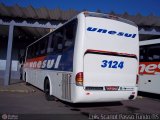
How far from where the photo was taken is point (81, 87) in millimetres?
7781

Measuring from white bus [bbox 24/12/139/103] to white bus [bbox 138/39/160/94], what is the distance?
3.41 m

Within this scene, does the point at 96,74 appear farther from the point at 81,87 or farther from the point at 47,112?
the point at 47,112

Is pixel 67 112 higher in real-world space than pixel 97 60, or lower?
lower

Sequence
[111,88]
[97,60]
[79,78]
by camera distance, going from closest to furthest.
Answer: [79,78] < [97,60] < [111,88]

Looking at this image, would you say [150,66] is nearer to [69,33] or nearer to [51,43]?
[51,43]

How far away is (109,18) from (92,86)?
2.48m

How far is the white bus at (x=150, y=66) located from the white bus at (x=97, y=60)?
3.41 m

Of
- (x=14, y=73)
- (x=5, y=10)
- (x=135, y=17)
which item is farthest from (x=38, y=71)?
(x=14, y=73)

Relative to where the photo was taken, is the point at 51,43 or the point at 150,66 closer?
the point at 51,43

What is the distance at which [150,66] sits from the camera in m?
12.2

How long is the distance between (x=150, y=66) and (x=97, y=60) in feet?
16.7

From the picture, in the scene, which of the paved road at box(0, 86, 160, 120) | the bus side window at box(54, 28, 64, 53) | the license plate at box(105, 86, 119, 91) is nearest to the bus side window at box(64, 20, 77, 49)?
the bus side window at box(54, 28, 64, 53)

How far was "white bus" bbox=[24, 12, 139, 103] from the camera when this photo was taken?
7.86 m

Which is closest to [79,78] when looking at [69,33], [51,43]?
[69,33]
